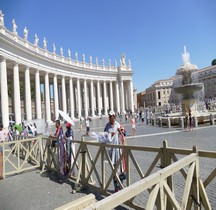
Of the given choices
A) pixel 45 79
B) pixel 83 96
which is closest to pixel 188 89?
pixel 45 79

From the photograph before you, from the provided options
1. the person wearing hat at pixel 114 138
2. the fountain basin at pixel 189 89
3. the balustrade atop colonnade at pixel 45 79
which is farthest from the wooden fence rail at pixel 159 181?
the balustrade atop colonnade at pixel 45 79

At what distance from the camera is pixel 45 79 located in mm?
44844

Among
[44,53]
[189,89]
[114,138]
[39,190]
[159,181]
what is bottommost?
[39,190]

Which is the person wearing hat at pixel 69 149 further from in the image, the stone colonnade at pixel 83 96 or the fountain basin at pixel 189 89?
the stone colonnade at pixel 83 96

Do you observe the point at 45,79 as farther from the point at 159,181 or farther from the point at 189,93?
the point at 159,181

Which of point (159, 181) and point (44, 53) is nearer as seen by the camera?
point (159, 181)

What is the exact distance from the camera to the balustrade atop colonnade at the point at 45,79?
104 feet

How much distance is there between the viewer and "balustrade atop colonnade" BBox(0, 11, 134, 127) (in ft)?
104

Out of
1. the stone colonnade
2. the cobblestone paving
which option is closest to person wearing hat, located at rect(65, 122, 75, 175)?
the cobblestone paving

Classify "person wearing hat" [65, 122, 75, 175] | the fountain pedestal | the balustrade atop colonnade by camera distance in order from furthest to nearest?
1. the balustrade atop colonnade
2. the fountain pedestal
3. "person wearing hat" [65, 122, 75, 175]

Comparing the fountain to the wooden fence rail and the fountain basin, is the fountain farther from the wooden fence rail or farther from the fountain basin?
the wooden fence rail

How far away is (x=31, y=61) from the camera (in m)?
38.5

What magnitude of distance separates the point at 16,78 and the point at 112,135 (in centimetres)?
3136

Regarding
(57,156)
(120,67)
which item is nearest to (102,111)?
(120,67)
